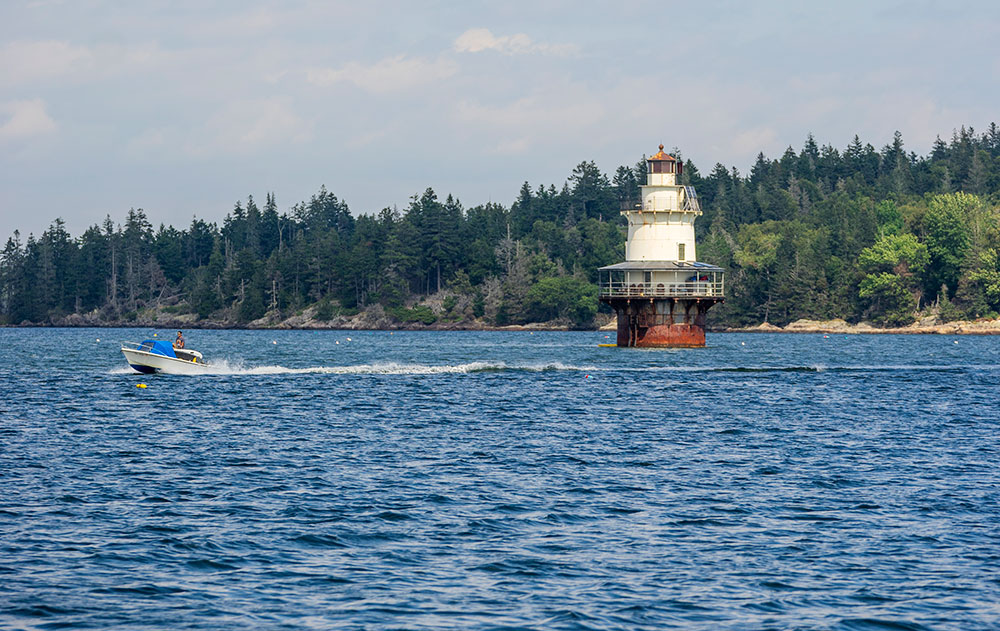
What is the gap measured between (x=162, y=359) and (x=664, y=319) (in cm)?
4639

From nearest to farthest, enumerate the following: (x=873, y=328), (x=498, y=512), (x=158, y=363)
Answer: (x=498, y=512), (x=158, y=363), (x=873, y=328)

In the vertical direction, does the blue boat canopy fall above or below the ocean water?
above

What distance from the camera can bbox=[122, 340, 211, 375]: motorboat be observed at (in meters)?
66.6

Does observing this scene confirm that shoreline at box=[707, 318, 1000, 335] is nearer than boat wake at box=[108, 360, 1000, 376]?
No

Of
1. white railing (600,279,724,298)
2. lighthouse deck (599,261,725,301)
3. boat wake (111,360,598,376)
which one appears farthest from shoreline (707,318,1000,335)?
boat wake (111,360,598,376)

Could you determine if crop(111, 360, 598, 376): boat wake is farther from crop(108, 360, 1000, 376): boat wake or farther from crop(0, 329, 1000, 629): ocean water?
crop(0, 329, 1000, 629): ocean water

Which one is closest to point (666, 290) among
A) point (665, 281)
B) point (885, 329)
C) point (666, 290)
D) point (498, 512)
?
point (666, 290)

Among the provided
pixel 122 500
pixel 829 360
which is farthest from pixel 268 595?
pixel 829 360

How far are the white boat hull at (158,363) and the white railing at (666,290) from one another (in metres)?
40.3

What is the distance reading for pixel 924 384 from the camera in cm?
6744

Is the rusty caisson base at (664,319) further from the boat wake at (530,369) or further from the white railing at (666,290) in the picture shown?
the boat wake at (530,369)

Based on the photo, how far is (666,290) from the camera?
99.4 meters

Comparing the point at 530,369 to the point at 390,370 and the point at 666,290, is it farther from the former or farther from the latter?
the point at 666,290

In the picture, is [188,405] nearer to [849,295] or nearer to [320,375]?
[320,375]
